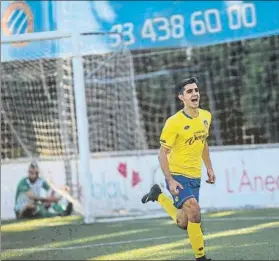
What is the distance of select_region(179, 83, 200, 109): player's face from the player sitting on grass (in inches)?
298

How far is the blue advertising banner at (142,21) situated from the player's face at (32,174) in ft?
5.38

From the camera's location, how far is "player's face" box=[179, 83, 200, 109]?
4375 millimetres

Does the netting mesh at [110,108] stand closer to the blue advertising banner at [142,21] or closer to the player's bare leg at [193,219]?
the blue advertising banner at [142,21]

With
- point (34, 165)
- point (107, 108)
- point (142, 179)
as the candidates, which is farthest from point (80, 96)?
point (107, 108)

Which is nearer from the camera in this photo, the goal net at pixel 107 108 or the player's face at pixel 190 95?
the player's face at pixel 190 95

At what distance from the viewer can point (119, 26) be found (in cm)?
1141

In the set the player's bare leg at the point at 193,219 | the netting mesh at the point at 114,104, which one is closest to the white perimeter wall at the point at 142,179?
the netting mesh at the point at 114,104

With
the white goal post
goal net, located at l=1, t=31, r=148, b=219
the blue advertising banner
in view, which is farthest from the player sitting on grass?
the blue advertising banner

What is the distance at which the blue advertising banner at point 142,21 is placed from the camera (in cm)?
1056

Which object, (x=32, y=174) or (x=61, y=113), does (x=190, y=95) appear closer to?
(x=32, y=174)

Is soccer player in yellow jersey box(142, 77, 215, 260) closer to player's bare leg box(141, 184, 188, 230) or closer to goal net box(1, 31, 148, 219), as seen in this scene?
player's bare leg box(141, 184, 188, 230)

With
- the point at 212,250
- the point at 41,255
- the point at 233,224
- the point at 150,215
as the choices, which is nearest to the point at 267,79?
the point at 150,215

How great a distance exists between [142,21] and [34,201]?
10.2 feet

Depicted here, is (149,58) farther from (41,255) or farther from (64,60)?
(41,255)
